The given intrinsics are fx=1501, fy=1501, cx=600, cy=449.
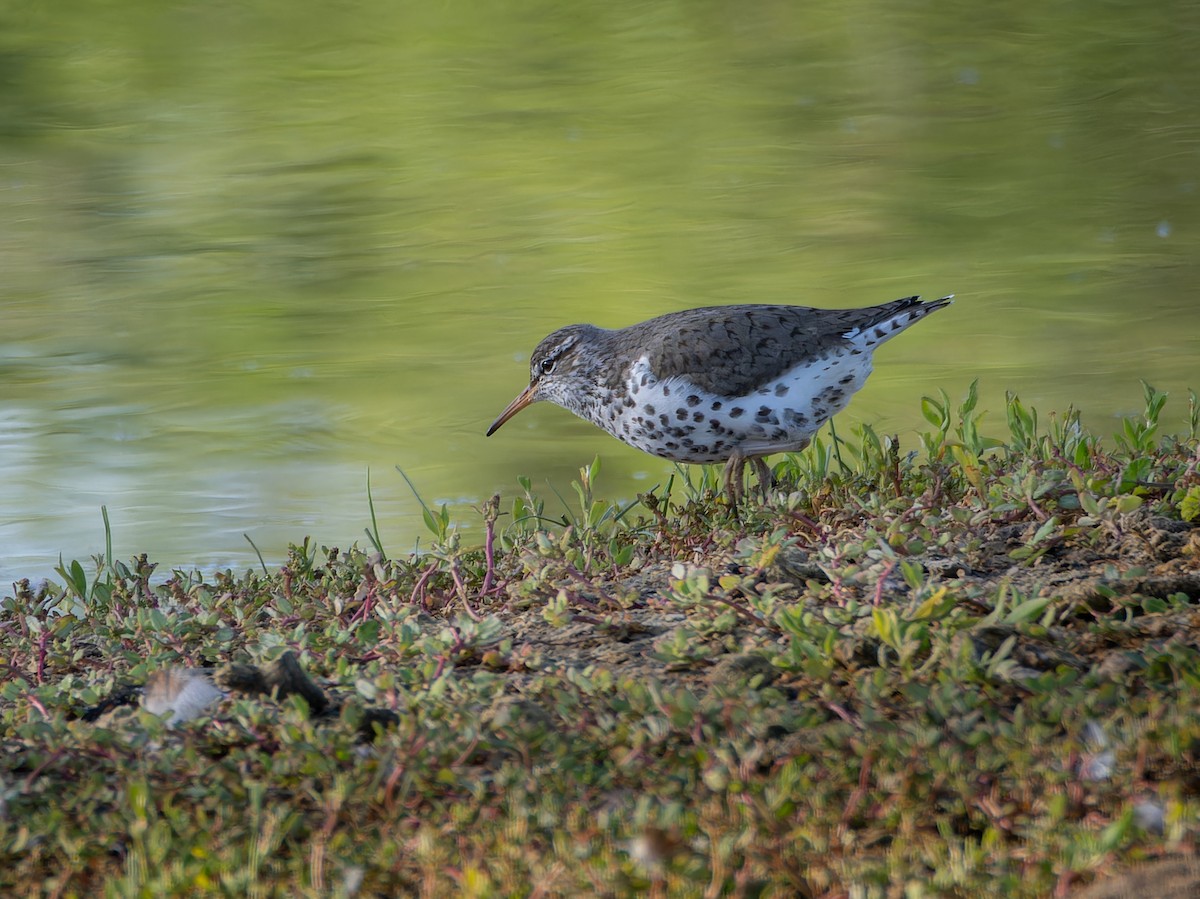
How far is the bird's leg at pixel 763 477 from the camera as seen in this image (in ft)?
19.2

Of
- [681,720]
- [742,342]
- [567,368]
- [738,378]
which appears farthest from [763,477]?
[681,720]

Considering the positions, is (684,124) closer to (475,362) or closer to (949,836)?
(475,362)

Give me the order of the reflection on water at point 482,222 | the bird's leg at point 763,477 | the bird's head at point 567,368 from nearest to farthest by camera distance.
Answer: the bird's leg at point 763,477
the bird's head at point 567,368
the reflection on water at point 482,222

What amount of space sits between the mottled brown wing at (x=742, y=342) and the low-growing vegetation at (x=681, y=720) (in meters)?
0.97

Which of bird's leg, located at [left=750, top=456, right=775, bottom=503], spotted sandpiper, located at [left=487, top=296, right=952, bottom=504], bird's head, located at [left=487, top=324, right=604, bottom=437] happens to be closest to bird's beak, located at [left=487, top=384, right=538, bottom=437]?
bird's head, located at [left=487, top=324, right=604, bottom=437]

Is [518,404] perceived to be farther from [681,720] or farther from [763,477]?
[681,720]

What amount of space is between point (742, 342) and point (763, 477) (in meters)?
0.54

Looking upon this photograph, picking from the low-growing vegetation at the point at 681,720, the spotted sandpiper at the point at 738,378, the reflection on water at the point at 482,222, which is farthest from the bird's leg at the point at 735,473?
the reflection on water at the point at 482,222

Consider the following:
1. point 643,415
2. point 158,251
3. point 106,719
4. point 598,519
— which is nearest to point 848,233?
point 158,251

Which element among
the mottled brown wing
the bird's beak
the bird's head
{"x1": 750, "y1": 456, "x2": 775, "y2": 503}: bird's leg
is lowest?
{"x1": 750, "y1": 456, "x2": 775, "y2": 503}: bird's leg

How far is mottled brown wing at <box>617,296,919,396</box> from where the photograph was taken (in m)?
5.75

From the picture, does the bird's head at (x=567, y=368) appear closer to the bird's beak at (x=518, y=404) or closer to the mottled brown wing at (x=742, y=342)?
the bird's beak at (x=518, y=404)

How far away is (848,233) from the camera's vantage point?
1151cm

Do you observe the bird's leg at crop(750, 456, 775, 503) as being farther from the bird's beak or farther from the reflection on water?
Answer: the reflection on water
